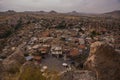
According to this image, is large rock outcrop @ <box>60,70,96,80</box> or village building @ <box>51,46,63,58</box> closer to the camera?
large rock outcrop @ <box>60,70,96,80</box>

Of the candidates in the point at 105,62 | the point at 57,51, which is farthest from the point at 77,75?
the point at 57,51

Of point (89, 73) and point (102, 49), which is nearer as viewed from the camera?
point (89, 73)

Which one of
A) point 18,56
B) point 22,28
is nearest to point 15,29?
point 22,28

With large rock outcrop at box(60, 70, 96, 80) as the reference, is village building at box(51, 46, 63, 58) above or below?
below

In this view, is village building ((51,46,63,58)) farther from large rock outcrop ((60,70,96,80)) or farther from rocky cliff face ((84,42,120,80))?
large rock outcrop ((60,70,96,80))

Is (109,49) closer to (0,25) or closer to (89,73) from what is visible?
(89,73)

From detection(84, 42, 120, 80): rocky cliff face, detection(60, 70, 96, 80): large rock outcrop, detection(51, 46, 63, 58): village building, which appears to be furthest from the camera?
detection(51, 46, 63, 58): village building

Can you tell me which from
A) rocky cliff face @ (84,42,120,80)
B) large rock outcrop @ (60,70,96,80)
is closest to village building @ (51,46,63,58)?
rocky cliff face @ (84,42,120,80)

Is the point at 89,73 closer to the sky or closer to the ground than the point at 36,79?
closer to the sky

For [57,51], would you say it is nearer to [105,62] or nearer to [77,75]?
[105,62]
